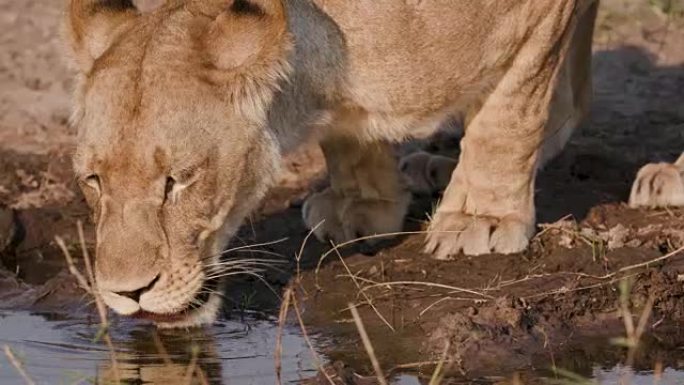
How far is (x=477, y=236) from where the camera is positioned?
6516 mm

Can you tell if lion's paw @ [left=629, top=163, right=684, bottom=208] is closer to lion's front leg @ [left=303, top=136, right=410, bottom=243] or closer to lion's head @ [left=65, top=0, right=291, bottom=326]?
lion's front leg @ [left=303, top=136, right=410, bottom=243]

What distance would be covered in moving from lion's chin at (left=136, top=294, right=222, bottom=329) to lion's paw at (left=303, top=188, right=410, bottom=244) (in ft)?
3.38

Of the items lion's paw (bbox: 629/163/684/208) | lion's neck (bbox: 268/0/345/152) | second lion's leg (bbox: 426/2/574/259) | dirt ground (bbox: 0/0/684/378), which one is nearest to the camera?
dirt ground (bbox: 0/0/684/378)

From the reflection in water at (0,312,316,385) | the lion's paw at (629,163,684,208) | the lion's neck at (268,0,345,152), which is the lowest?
the reflection in water at (0,312,316,385)

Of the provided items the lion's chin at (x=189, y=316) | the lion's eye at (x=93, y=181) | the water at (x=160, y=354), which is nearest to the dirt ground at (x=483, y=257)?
the water at (x=160, y=354)

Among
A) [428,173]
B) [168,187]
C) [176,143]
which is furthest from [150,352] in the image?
[428,173]

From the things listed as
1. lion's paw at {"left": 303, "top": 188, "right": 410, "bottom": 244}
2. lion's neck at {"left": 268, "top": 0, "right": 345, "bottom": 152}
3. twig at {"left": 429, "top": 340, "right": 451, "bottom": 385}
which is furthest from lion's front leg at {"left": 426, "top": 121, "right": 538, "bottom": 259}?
twig at {"left": 429, "top": 340, "right": 451, "bottom": 385}

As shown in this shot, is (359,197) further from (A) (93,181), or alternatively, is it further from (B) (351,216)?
(A) (93,181)

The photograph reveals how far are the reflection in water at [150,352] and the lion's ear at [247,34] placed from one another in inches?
36.4

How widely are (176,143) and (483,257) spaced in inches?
58.4

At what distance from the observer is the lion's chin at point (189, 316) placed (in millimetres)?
5605

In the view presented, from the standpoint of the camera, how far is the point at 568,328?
5852 mm

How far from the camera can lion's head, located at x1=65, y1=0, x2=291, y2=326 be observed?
5461 millimetres

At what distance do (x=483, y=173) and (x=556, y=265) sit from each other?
451mm
